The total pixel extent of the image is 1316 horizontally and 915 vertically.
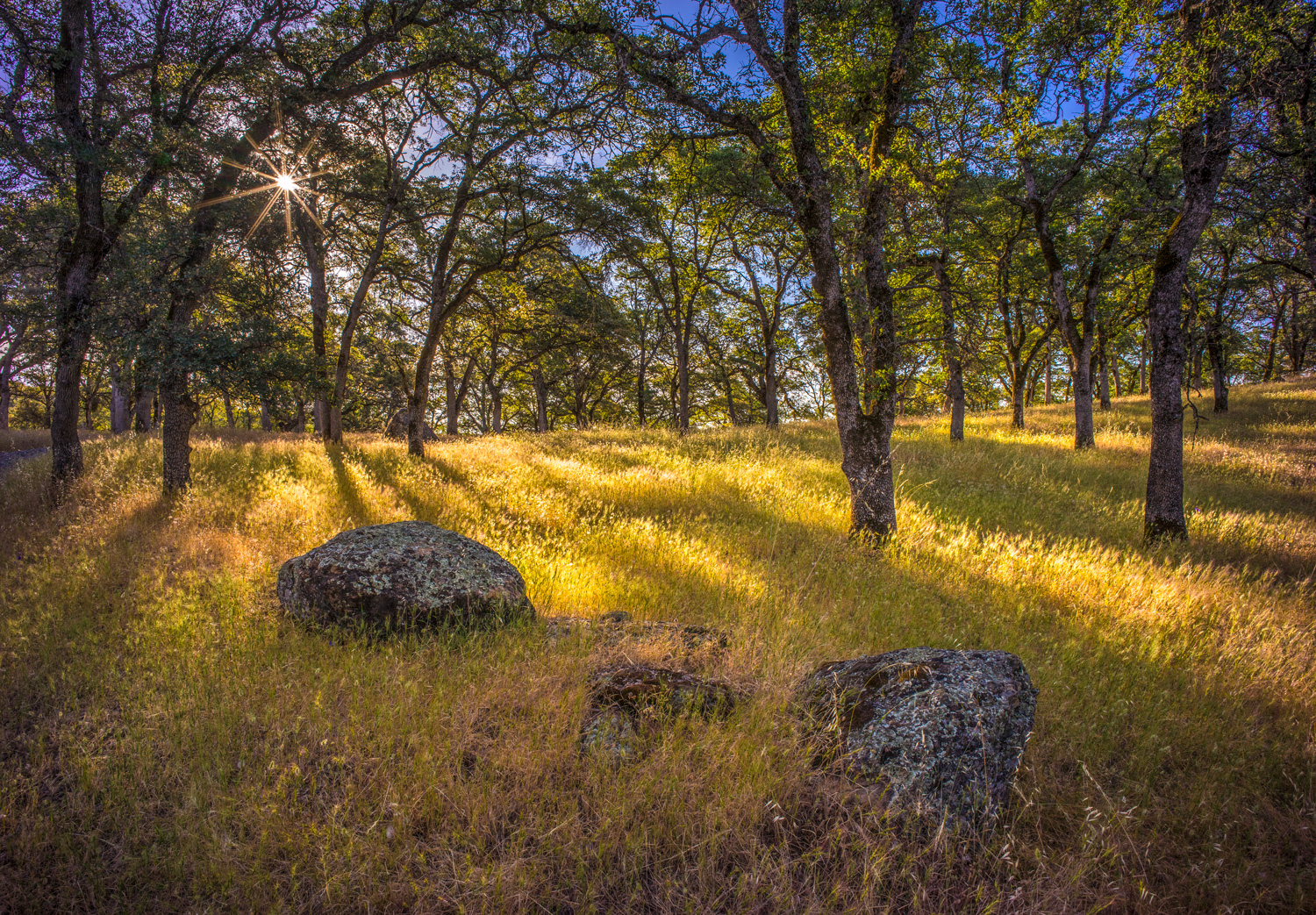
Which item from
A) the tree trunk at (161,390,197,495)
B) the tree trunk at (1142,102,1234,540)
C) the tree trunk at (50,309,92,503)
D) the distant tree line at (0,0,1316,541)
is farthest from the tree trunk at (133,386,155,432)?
the tree trunk at (1142,102,1234,540)

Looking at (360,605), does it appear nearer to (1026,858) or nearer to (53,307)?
(1026,858)

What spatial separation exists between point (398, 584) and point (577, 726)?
2203 millimetres

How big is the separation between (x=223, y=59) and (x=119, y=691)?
9.08 metres

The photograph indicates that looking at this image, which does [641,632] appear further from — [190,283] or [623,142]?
[190,283]

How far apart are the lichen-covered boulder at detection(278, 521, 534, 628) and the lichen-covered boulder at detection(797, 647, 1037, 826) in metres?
2.75

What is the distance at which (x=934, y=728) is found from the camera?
256 cm

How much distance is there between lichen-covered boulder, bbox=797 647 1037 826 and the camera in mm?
2441

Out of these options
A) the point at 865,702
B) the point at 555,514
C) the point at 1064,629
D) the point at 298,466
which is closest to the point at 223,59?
the point at 298,466

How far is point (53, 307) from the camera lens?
306 inches

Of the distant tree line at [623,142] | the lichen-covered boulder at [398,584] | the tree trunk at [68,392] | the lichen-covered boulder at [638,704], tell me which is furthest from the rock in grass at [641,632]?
the tree trunk at [68,392]

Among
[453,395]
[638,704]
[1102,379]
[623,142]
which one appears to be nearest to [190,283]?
[623,142]

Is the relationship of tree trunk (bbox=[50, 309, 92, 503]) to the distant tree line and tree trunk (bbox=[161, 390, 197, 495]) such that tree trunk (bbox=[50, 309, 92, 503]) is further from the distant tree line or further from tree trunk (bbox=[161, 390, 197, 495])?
tree trunk (bbox=[161, 390, 197, 495])

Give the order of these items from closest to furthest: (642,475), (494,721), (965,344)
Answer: (494,721) < (965,344) < (642,475)

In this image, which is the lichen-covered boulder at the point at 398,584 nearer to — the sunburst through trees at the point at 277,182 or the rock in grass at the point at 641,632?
the rock in grass at the point at 641,632
